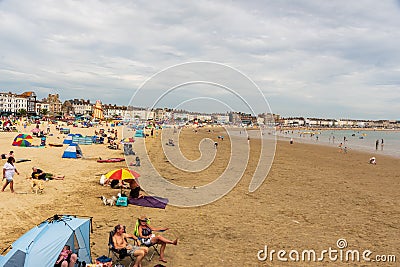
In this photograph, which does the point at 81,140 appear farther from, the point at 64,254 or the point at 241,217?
the point at 64,254

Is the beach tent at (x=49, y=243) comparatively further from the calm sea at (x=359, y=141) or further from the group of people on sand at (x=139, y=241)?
the calm sea at (x=359, y=141)

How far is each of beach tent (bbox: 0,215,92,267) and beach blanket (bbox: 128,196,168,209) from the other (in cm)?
385

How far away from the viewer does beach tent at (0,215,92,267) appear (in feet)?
15.7

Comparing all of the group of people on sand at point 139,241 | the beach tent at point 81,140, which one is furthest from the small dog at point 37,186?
the beach tent at point 81,140

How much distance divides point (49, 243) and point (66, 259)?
37 centimetres

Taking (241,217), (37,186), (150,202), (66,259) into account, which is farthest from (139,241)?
(37,186)

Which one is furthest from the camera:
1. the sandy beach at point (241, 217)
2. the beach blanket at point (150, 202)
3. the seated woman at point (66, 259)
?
the beach blanket at point (150, 202)

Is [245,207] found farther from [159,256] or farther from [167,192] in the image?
[159,256]

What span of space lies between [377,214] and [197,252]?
649 centimetres

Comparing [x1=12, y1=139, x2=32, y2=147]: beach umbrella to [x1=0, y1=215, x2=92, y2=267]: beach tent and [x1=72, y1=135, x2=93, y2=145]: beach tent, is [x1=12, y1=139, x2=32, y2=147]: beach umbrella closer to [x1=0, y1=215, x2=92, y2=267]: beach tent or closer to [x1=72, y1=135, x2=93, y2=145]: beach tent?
[x1=72, y1=135, x2=93, y2=145]: beach tent

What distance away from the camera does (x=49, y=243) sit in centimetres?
501

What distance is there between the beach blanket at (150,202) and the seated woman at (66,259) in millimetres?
4479

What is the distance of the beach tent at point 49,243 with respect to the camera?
479 centimetres

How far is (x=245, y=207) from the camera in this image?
10242 millimetres
